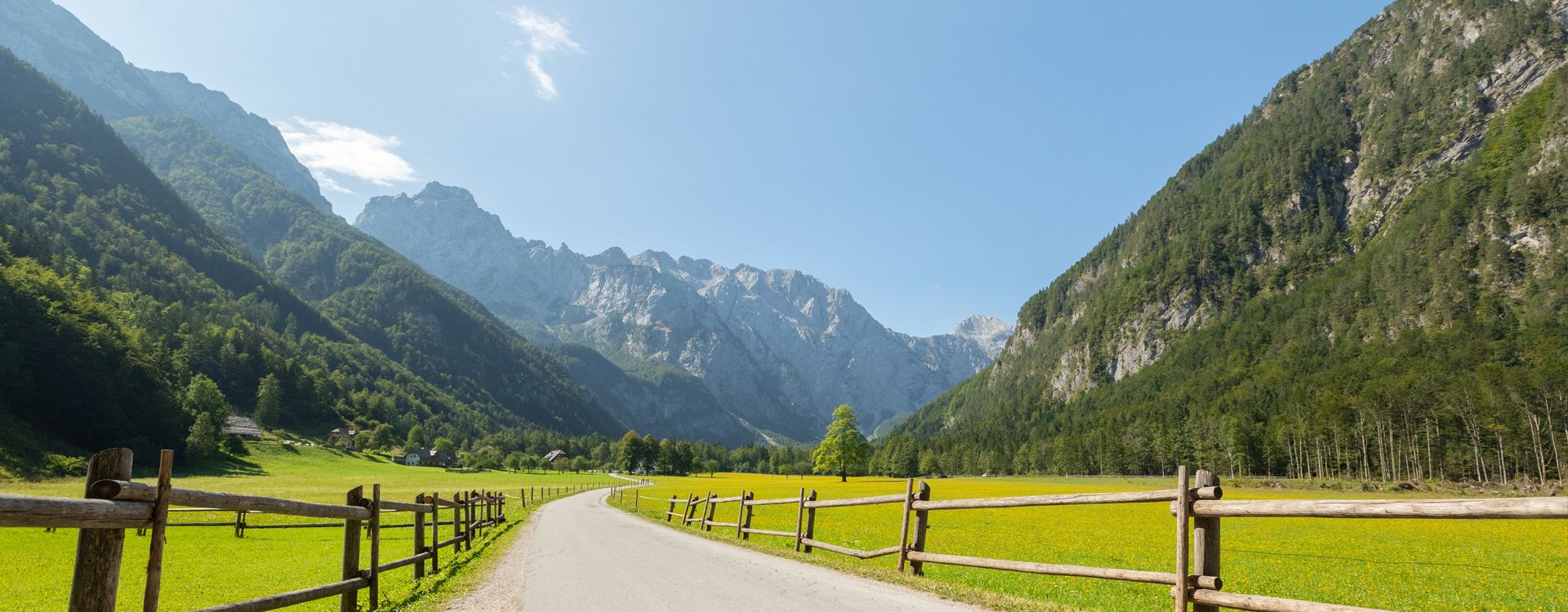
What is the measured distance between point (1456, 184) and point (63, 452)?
26924 cm

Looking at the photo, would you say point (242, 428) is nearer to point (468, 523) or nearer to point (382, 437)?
point (382, 437)

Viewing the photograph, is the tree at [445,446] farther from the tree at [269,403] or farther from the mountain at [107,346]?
the tree at [269,403]

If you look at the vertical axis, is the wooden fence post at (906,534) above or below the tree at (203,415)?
above

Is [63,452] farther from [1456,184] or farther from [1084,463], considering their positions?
[1456,184]

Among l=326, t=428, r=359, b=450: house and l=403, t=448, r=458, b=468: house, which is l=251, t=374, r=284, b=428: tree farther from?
l=403, t=448, r=458, b=468: house

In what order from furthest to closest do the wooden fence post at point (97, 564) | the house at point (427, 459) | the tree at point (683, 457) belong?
1. the tree at point (683, 457)
2. the house at point (427, 459)
3. the wooden fence post at point (97, 564)

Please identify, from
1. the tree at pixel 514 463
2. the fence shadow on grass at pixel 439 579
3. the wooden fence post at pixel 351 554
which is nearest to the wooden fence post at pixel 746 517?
the fence shadow on grass at pixel 439 579

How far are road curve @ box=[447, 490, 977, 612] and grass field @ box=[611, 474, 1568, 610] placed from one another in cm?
162

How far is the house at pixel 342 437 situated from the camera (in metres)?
145

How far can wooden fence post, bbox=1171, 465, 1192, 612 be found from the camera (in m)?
9.05

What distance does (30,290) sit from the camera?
84688 mm

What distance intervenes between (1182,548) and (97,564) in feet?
39.6

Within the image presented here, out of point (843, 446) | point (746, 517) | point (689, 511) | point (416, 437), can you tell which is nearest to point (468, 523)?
point (746, 517)

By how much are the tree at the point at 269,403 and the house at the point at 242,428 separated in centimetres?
2184
